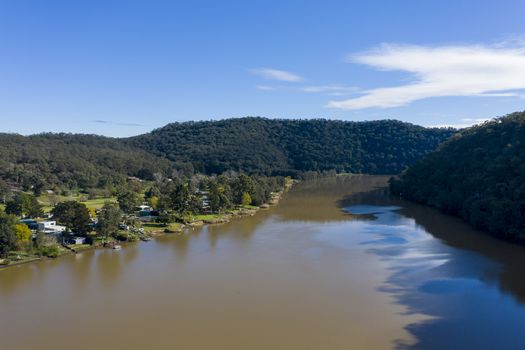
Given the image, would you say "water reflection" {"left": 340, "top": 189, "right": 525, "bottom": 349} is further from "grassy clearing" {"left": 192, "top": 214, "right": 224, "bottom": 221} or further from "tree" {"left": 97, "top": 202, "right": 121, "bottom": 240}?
"tree" {"left": 97, "top": 202, "right": 121, "bottom": 240}

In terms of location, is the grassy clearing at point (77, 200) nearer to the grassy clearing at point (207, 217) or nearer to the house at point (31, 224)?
the house at point (31, 224)

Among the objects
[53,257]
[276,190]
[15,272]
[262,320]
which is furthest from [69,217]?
[276,190]

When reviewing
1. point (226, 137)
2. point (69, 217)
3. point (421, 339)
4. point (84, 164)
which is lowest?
point (421, 339)

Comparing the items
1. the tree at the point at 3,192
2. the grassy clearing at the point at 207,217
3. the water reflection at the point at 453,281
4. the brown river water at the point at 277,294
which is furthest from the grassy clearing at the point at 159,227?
the tree at the point at 3,192

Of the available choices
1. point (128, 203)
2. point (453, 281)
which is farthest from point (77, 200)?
point (453, 281)

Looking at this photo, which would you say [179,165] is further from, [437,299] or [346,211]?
[437,299]

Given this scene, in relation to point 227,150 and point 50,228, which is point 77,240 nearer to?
point 50,228

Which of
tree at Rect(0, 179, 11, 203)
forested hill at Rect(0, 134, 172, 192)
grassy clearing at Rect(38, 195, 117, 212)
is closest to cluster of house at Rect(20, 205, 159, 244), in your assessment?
grassy clearing at Rect(38, 195, 117, 212)
